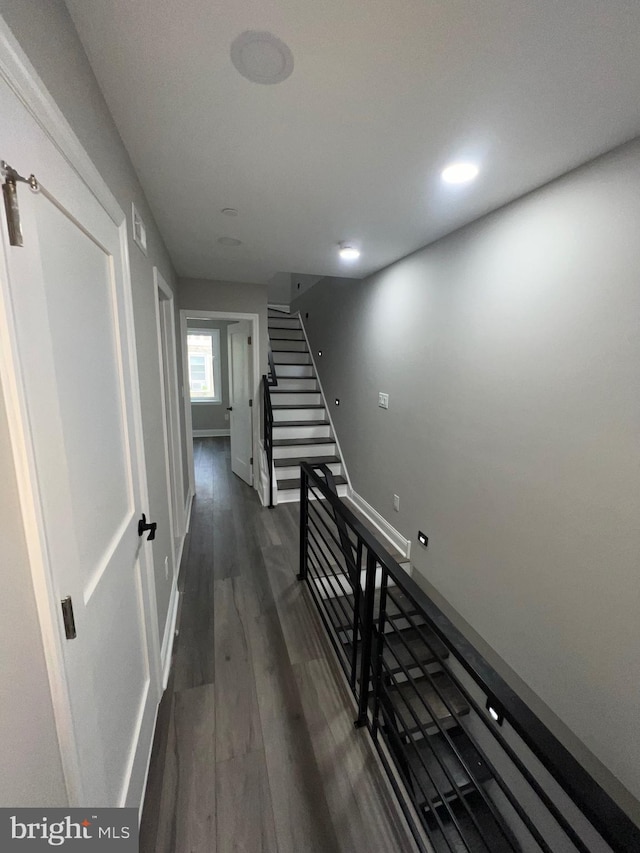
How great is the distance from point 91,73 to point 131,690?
193 centimetres

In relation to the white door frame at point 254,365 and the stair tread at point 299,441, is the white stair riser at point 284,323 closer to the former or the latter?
the white door frame at point 254,365

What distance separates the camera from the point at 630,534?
1.33 metres

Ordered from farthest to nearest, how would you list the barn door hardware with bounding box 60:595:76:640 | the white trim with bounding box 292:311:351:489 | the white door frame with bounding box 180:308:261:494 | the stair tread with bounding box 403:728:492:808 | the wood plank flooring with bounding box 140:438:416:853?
the white trim with bounding box 292:311:351:489, the white door frame with bounding box 180:308:261:494, the stair tread with bounding box 403:728:492:808, the wood plank flooring with bounding box 140:438:416:853, the barn door hardware with bounding box 60:595:76:640

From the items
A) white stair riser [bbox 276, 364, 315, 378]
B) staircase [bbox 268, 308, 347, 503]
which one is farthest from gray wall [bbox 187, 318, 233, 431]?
white stair riser [bbox 276, 364, 315, 378]

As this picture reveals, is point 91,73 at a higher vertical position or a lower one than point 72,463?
higher

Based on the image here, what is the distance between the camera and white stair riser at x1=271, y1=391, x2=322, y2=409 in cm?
451

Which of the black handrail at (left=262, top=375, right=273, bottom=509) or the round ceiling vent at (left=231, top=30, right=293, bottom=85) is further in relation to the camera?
the black handrail at (left=262, top=375, right=273, bottom=509)

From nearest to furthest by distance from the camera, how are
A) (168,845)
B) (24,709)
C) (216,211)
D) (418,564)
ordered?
(24,709)
(168,845)
(216,211)
(418,564)

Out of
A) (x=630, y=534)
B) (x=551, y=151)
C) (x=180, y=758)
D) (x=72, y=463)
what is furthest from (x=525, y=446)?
(x=180, y=758)

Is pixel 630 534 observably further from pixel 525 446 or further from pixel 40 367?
pixel 40 367

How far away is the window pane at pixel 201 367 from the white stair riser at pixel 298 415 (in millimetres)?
2876

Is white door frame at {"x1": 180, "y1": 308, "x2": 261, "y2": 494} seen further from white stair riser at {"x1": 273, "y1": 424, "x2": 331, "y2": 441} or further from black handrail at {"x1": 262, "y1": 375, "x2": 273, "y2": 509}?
white stair riser at {"x1": 273, "y1": 424, "x2": 331, "y2": 441}

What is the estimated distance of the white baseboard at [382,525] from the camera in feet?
9.32

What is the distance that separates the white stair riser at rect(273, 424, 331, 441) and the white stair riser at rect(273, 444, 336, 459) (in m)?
0.22
